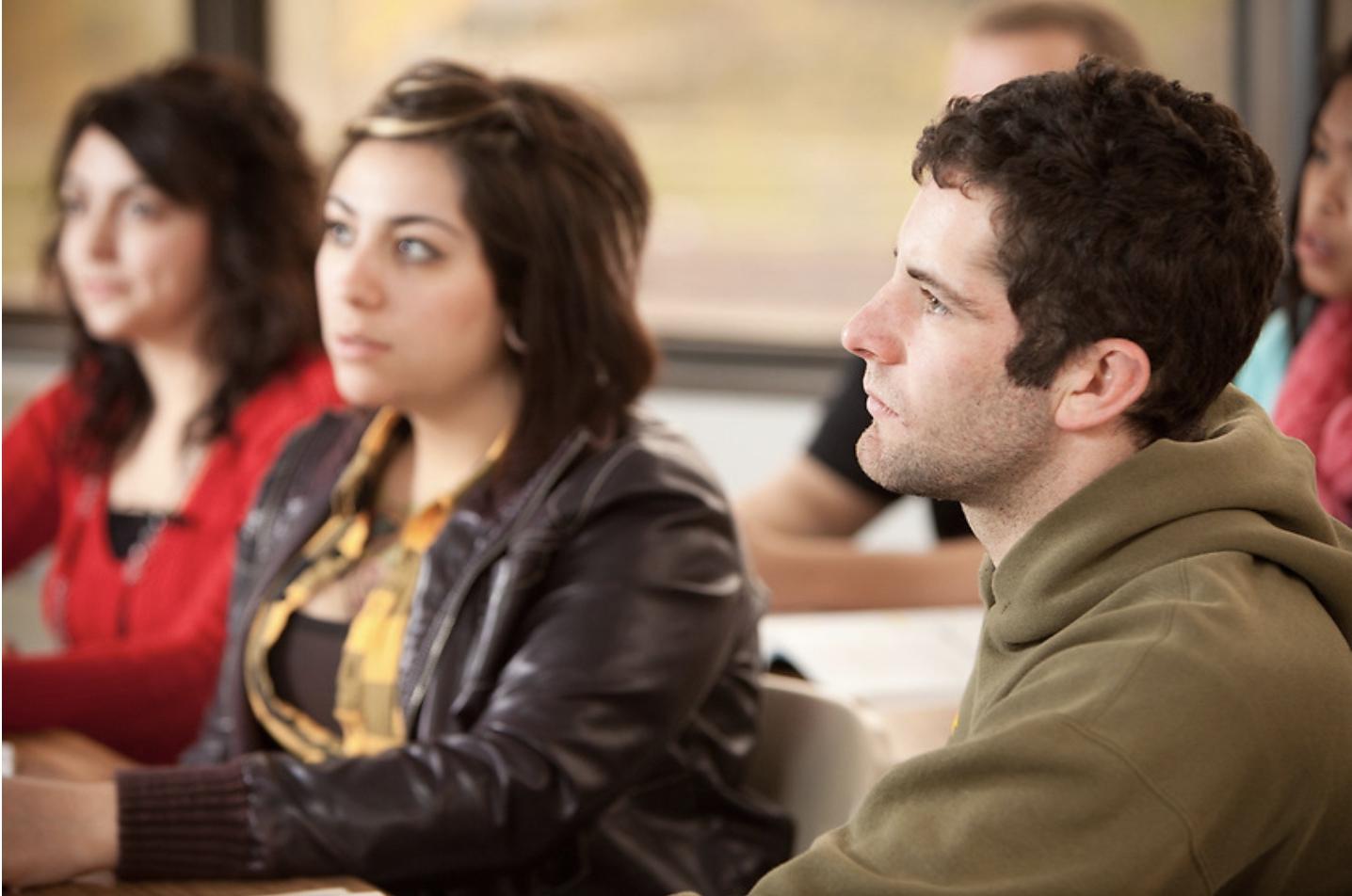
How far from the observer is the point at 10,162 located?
4.47 metres

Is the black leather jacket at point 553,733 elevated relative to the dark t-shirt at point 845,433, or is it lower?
elevated

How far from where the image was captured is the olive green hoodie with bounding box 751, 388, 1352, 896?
35.8 inches

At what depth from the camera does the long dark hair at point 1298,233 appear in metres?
2.17

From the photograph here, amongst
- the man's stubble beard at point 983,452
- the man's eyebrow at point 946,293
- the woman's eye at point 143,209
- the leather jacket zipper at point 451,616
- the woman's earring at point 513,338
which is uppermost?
the man's eyebrow at point 946,293

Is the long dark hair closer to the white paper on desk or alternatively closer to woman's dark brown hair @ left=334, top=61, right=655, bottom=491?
the white paper on desk

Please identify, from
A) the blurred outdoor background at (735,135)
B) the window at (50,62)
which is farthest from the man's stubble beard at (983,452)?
the window at (50,62)

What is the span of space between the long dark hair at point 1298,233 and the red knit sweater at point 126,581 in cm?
131

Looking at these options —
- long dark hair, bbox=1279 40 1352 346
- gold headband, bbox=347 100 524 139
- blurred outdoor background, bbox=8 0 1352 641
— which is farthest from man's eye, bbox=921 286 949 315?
blurred outdoor background, bbox=8 0 1352 641

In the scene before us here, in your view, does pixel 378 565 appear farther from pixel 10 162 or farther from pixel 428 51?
pixel 10 162

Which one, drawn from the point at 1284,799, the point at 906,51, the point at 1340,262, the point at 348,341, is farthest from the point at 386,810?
the point at 906,51

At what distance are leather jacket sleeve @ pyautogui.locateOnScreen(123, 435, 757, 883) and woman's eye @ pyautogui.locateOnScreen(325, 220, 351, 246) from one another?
38cm

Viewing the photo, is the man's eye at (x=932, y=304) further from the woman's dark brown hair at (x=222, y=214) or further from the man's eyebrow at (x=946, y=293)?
the woman's dark brown hair at (x=222, y=214)

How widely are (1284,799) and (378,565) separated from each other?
1116 millimetres

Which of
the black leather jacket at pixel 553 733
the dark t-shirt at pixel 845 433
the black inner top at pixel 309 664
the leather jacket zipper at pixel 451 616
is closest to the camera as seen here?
the black leather jacket at pixel 553 733
